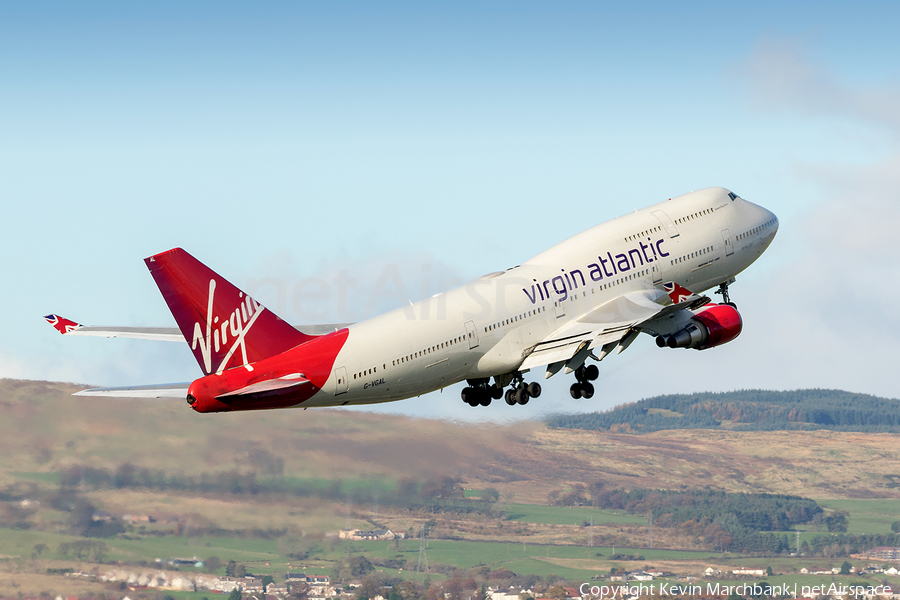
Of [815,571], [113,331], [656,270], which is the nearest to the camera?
[113,331]

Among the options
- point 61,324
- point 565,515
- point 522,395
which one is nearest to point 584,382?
point 522,395

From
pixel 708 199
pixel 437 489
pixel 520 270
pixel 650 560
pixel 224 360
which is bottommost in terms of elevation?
pixel 650 560

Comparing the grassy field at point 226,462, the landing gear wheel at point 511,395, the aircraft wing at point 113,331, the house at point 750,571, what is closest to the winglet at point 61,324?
the aircraft wing at point 113,331

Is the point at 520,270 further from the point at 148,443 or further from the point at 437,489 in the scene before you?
the point at 437,489

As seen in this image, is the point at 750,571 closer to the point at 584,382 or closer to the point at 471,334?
the point at 584,382

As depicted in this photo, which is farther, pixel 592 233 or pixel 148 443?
pixel 148 443

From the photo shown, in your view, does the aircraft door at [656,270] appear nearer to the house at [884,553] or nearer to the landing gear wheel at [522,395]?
the landing gear wheel at [522,395]

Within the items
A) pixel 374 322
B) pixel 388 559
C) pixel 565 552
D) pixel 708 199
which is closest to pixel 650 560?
pixel 565 552
